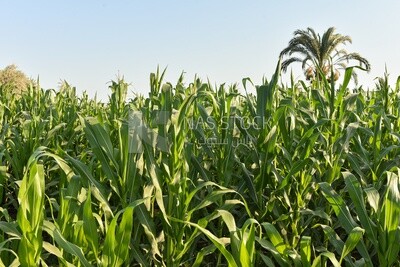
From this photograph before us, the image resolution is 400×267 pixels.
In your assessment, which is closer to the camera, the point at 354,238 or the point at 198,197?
the point at 354,238

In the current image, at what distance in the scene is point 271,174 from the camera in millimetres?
2232

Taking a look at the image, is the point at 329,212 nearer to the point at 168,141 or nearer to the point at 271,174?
the point at 271,174

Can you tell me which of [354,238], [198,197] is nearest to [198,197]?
[198,197]

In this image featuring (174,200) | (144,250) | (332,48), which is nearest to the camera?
(174,200)

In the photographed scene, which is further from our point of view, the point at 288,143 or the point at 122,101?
the point at 122,101

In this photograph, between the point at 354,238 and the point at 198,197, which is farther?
the point at 198,197

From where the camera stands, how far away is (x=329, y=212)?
218 centimetres

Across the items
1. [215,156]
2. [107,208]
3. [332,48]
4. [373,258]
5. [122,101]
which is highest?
[332,48]

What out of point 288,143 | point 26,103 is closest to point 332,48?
point 26,103

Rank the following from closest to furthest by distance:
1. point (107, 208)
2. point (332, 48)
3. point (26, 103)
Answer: point (107, 208) → point (26, 103) → point (332, 48)

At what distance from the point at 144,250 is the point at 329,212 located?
2.92ft

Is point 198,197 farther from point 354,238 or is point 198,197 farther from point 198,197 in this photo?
point 354,238

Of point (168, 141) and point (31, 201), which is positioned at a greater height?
point (168, 141)

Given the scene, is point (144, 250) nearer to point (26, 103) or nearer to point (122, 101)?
point (122, 101)
